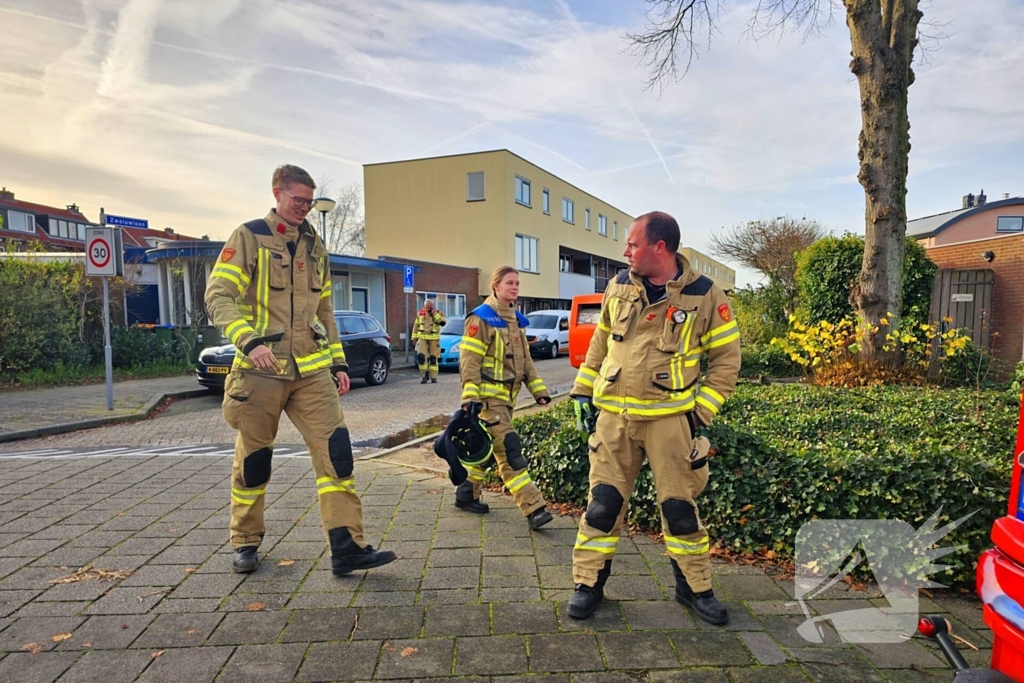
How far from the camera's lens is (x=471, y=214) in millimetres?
29453

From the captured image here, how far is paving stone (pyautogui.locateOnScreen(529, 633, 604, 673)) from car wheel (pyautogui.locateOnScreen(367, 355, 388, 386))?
1096 centimetres

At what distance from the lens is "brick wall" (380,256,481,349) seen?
22344 mm

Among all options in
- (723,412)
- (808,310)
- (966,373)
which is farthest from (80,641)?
(808,310)

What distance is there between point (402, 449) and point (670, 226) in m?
4.31

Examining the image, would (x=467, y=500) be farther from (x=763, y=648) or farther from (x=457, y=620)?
(x=763, y=648)

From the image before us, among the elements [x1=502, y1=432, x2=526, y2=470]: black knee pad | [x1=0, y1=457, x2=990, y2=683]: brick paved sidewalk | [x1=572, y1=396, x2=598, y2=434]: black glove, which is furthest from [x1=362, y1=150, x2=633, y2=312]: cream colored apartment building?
[x1=572, y1=396, x2=598, y2=434]: black glove

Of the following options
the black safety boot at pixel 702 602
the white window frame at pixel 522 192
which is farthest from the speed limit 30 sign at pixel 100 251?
the white window frame at pixel 522 192

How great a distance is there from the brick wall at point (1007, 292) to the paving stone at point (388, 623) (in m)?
11.0

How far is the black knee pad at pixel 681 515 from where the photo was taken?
274cm

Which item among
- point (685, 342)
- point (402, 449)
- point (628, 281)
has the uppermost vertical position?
point (628, 281)

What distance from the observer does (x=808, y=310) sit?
1190 cm

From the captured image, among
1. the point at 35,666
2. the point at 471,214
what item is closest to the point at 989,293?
the point at 35,666

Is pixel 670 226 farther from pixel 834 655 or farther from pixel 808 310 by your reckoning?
pixel 808 310

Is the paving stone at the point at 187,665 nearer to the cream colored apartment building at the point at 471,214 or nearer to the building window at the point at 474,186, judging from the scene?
the cream colored apartment building at the point at 471,214
